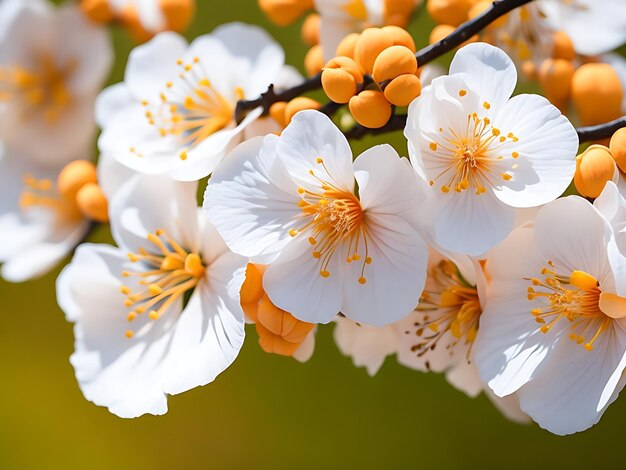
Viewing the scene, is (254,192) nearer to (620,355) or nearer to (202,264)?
(202,264)

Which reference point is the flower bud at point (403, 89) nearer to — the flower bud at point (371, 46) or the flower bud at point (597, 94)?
the flower bud at point (371, 46)

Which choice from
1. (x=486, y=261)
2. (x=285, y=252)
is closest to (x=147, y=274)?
(x=285, y=252)

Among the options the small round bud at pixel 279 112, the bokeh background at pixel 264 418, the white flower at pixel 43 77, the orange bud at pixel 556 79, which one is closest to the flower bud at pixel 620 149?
the orange bud at pixel 556 79

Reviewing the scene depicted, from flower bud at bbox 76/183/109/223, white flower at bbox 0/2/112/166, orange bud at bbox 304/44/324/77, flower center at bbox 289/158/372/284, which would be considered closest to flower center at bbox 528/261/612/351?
flower center at bbox 289/158/372/284

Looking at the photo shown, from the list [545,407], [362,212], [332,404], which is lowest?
[332,404]

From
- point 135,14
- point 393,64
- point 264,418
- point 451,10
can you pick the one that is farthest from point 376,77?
point 264,418

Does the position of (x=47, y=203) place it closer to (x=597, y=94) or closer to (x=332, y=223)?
(x=332, y=223)

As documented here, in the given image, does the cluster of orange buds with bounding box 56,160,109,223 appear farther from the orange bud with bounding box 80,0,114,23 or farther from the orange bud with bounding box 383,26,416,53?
the orange bud with bounding box 383,26,416,53
